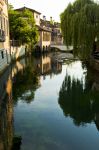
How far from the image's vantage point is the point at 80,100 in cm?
1484

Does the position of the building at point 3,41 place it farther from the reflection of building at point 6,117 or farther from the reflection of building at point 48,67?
the reflection of building at point 6,117

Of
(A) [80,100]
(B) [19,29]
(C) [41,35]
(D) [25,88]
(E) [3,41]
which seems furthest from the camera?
(C) [41,35]

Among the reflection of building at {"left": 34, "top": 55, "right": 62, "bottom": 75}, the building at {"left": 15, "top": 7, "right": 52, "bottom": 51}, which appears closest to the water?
the reflection of building at {"left": 34, "top": 55, "right": 62, "bottom": 75}

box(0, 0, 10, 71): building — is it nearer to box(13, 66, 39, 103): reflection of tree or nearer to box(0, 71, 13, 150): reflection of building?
box(13, 66, 39, 103): reflection of tree

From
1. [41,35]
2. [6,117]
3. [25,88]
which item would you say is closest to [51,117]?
[6,117]

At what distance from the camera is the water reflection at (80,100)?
460 inches

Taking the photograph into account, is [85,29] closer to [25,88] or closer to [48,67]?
[25,88]

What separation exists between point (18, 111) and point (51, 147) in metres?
4.34

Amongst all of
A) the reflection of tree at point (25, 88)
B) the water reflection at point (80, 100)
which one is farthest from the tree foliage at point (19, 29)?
the water reflection at point (80, 100)

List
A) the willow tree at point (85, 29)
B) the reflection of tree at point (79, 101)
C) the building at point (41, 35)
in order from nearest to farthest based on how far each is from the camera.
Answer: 1. the reflection of tree at point (79, 101)
2. the willow tree at point (85, 29)
3. the building at point (41, 35)

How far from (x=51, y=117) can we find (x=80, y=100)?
145 inches

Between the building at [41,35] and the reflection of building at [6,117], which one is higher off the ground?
the building at [41,35]

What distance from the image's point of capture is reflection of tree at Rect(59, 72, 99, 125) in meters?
11.8

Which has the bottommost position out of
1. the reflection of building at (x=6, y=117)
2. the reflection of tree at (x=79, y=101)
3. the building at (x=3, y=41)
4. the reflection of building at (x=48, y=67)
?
the reflection of building at (x=48, y=67)
